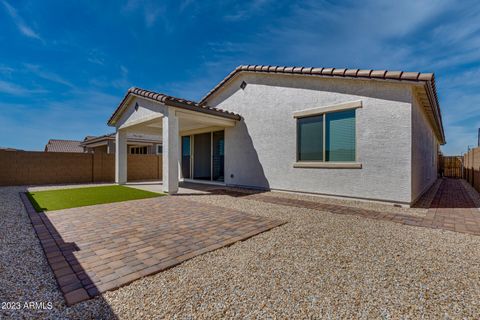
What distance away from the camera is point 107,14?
32.0 feet

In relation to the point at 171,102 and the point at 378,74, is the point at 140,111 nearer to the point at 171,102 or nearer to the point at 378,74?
the point at 171,102

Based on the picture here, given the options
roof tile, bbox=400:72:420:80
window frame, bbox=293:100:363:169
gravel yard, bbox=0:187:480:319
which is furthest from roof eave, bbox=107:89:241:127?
roof tile, bbox=400:72:420:80

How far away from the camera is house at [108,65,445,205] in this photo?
7.04m

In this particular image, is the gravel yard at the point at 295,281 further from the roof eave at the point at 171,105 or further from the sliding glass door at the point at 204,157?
the sliding glass door at the point at 204,157

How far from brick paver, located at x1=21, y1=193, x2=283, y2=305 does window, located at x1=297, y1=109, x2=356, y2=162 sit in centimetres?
428

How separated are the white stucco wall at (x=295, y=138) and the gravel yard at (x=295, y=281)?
3128 millimetres

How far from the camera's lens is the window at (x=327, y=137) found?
7895 mm

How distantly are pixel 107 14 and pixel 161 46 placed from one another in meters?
3.56

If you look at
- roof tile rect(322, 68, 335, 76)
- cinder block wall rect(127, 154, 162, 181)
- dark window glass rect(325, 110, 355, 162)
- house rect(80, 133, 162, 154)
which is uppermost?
roof tile rect(322, 68, 335, 76)

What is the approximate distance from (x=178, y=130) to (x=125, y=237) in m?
6.58

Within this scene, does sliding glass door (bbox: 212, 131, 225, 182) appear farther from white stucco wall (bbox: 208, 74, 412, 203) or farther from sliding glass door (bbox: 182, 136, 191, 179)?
sliding glass door (bbox: 182, 136, 191, 179)

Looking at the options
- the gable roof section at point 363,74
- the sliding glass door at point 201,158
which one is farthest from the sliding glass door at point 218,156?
the gable roof section at point 363,74

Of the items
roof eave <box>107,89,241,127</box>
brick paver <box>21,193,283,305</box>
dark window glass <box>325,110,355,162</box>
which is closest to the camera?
brick paver <box>21,193,283,305</box>

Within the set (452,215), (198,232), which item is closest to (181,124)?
(198,232)
